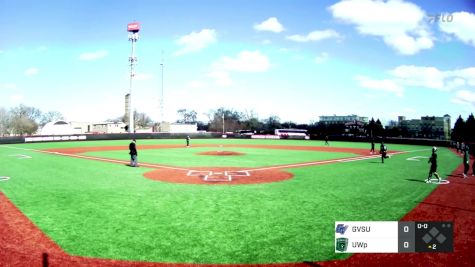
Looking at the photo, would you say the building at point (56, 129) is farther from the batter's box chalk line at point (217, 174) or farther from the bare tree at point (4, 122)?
the batter's box chalk line at point (217, 174)

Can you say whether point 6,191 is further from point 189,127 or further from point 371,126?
point 371,126

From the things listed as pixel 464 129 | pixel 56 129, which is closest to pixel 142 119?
pixel 56 129

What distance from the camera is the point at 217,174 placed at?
18562 mm

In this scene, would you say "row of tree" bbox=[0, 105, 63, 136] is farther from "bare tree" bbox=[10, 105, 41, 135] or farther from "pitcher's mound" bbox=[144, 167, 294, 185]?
"pitcher's mound" bbox=[144, 167, 294, 185]

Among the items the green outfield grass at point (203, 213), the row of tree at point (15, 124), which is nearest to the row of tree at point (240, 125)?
the row of tree at point (15, 124)

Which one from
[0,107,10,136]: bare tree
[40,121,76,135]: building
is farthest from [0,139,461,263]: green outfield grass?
[0,107,10,136]: bare tree

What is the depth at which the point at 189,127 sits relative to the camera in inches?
4328

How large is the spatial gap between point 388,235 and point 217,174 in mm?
12944

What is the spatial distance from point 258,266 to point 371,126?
12850cm

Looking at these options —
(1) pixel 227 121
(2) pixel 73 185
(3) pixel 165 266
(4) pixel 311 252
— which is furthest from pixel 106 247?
(1) pixel 227 121

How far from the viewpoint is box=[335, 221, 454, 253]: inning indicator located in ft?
20.3

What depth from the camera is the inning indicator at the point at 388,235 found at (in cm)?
618

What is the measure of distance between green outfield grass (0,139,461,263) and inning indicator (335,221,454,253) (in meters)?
0.87

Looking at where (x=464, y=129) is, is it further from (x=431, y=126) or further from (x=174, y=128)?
(x=174, y=128)
